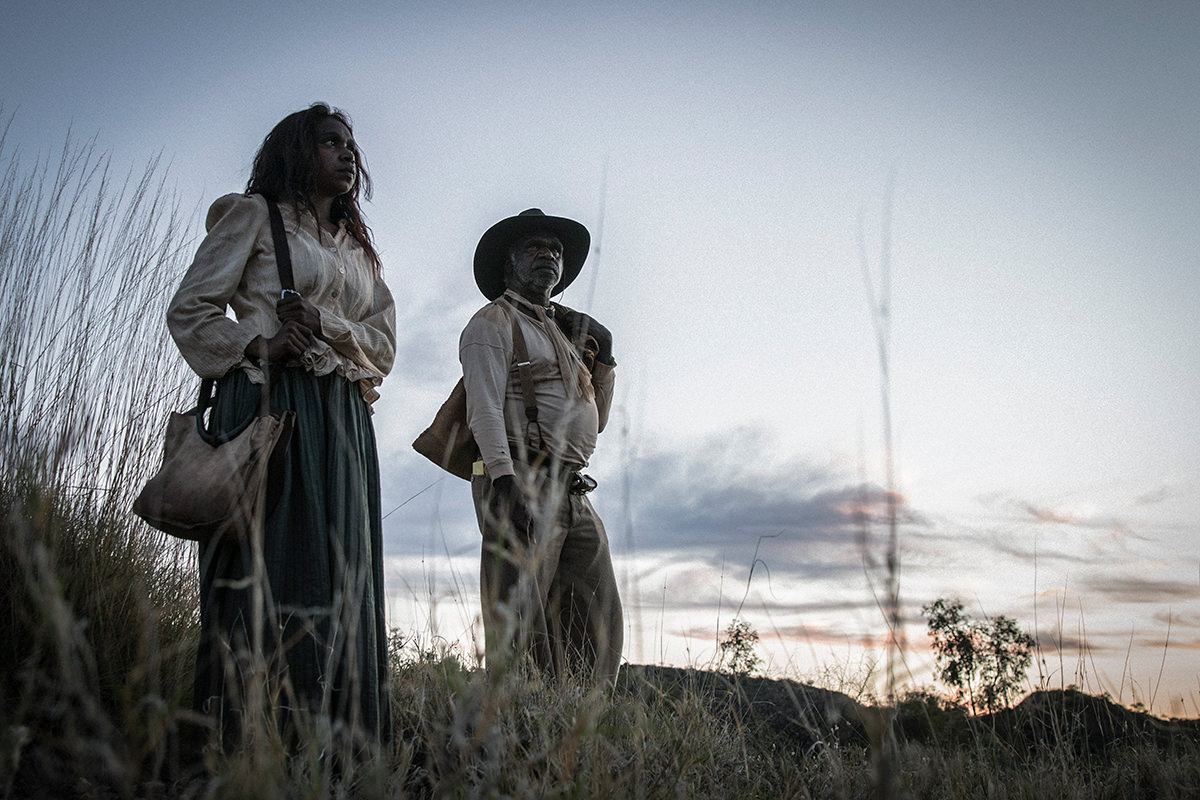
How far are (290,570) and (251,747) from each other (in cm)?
55

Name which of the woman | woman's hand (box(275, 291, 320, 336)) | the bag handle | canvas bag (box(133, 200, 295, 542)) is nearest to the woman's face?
the woman

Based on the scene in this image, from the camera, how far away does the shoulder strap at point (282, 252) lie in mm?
2418

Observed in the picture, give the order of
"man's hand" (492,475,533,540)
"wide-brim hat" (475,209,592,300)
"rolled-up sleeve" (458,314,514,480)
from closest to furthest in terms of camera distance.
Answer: "man's hand" (492,475,533,540), "rolled-up sleeve" (458,314,514,480), "wide-brim hat" (475,209,592,300)

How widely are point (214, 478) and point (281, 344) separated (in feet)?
1.36

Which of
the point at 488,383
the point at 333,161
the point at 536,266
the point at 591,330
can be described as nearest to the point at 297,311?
the point at 333,161

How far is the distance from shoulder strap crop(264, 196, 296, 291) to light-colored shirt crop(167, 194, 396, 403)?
0.02 meters

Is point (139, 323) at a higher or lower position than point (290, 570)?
higher

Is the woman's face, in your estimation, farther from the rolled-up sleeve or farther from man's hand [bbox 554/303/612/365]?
man's hand [bbox 554/303/612/365]

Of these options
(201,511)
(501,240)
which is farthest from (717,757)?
(501,240)

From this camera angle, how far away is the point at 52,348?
3.06 metres

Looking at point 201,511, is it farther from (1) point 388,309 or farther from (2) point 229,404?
(1) point 388,309

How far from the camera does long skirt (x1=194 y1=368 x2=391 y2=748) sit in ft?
6.92

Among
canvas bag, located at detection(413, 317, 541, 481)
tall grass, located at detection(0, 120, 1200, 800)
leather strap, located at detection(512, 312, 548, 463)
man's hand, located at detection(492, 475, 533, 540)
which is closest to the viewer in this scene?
tall grass, located at detection(0, 120, 1200, 800)

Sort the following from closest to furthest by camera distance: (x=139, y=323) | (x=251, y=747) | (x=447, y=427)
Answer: (x=251, y=747) < (x=139, y=323) < (x=447, y=427)
